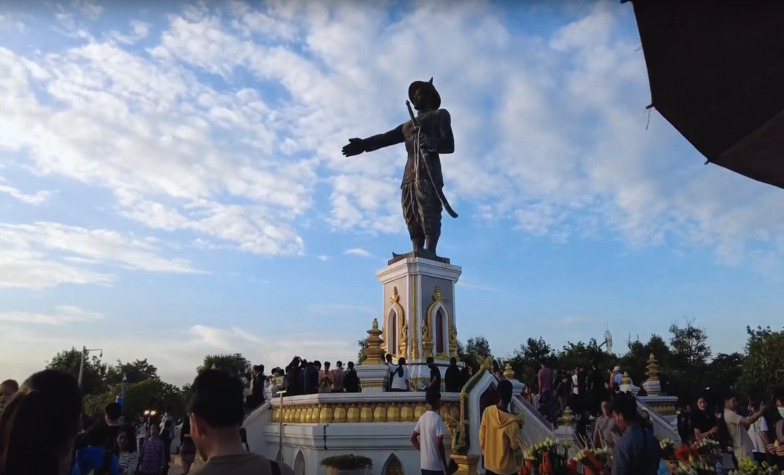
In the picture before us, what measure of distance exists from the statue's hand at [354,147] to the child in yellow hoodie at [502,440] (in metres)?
15.2

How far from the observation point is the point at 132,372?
6950 cm

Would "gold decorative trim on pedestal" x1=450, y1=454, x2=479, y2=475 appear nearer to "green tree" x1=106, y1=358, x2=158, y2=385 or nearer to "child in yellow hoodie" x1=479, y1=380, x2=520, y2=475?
"child in yellow hoodie" x1=479, y1=380, x2=520, y2=475

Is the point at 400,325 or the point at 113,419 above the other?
the point at 400,325

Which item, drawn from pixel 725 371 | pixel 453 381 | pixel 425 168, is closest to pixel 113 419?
pixel 453 381

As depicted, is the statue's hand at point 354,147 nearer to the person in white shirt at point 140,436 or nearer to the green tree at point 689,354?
the person in white shirt at point 140,436

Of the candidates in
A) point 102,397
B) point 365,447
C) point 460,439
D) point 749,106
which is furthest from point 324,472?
point 102,397

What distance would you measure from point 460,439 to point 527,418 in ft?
8.78

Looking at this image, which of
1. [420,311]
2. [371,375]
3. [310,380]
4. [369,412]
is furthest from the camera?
[420,311]

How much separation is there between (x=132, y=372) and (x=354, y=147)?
58.2 meters

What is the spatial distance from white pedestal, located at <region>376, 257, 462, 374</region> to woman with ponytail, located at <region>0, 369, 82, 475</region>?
573 inches

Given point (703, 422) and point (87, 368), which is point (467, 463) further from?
point (87, 368)

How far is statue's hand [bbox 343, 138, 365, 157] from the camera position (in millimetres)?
20969

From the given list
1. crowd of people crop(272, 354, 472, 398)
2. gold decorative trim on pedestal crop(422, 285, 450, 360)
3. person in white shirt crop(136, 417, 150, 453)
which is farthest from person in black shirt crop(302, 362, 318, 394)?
person in white shirt crop(136, 417, 150, 453)

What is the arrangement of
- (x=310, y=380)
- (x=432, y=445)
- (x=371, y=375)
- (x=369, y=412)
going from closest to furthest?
(x=432, y=445) → (x=369, y=412) → (x=371, y=375) → (x=310, y=380)
